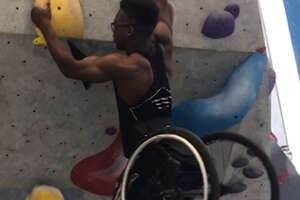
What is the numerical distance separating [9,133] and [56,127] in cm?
22

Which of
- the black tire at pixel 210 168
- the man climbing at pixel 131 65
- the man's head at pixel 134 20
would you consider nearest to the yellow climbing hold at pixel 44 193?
the man climbing at pixel 131 65

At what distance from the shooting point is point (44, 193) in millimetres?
2455

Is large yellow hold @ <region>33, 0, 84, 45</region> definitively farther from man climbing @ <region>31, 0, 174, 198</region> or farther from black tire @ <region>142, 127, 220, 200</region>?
black tire @ <region>142, 127, 220, 200</region>

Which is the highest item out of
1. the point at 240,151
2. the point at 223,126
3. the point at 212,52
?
the point at 212,52

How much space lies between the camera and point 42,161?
8.13 feet

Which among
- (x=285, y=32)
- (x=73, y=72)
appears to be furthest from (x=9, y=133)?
(x=285, y=32)

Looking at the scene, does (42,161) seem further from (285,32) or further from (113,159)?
(285,32)

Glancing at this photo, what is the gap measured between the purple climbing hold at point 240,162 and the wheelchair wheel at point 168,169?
33.9 inches

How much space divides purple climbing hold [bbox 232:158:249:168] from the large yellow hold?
105 cm

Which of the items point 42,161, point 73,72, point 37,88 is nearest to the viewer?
point 73,72

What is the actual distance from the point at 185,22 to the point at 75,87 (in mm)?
607

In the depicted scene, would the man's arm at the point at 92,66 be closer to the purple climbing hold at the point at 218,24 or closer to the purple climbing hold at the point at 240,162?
the purple climbing hold at the point at 218,24

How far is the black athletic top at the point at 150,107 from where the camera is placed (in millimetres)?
2045

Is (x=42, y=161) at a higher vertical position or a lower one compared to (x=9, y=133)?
lower
